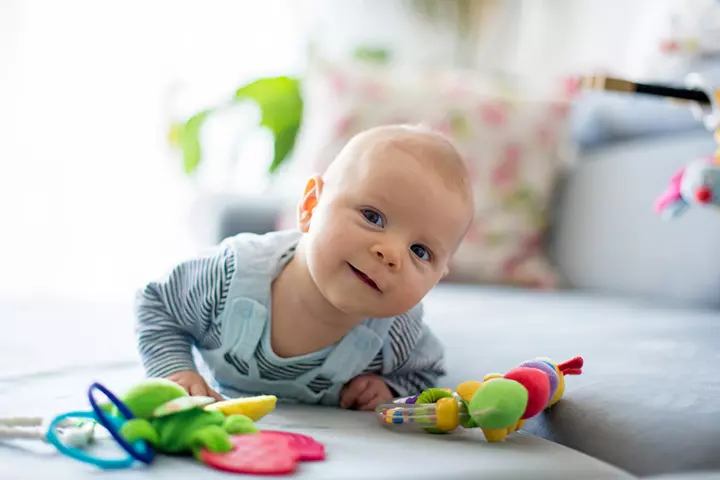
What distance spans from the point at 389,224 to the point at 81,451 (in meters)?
0.37

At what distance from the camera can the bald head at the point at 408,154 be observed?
800 millimetres

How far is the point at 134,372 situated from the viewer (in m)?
0.98

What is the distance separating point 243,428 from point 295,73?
2205mm

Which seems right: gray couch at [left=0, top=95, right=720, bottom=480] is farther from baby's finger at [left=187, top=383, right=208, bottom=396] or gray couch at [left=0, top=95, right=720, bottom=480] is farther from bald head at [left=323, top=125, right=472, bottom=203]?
bald head at [left=323, top=125, right=472, bottom=203]

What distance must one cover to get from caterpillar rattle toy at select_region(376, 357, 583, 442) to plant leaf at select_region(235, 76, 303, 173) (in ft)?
6.26


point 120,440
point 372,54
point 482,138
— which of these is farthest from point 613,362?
point 372,54

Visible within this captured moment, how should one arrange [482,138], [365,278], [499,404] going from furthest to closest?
[482,138] → [365,278] → [499,404]

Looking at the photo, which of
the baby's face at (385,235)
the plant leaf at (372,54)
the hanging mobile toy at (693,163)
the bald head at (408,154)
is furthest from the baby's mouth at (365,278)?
the plant leaf at (372,54)

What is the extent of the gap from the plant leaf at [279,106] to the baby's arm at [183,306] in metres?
1.73

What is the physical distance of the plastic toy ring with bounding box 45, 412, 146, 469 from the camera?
1.81 feet

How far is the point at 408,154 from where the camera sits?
0.80 m

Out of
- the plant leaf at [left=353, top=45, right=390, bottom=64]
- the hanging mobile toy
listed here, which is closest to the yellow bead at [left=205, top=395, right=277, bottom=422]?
the hanging mobile toy

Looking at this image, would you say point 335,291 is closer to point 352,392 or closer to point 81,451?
point 352,392

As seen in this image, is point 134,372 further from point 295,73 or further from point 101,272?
point 295,73
